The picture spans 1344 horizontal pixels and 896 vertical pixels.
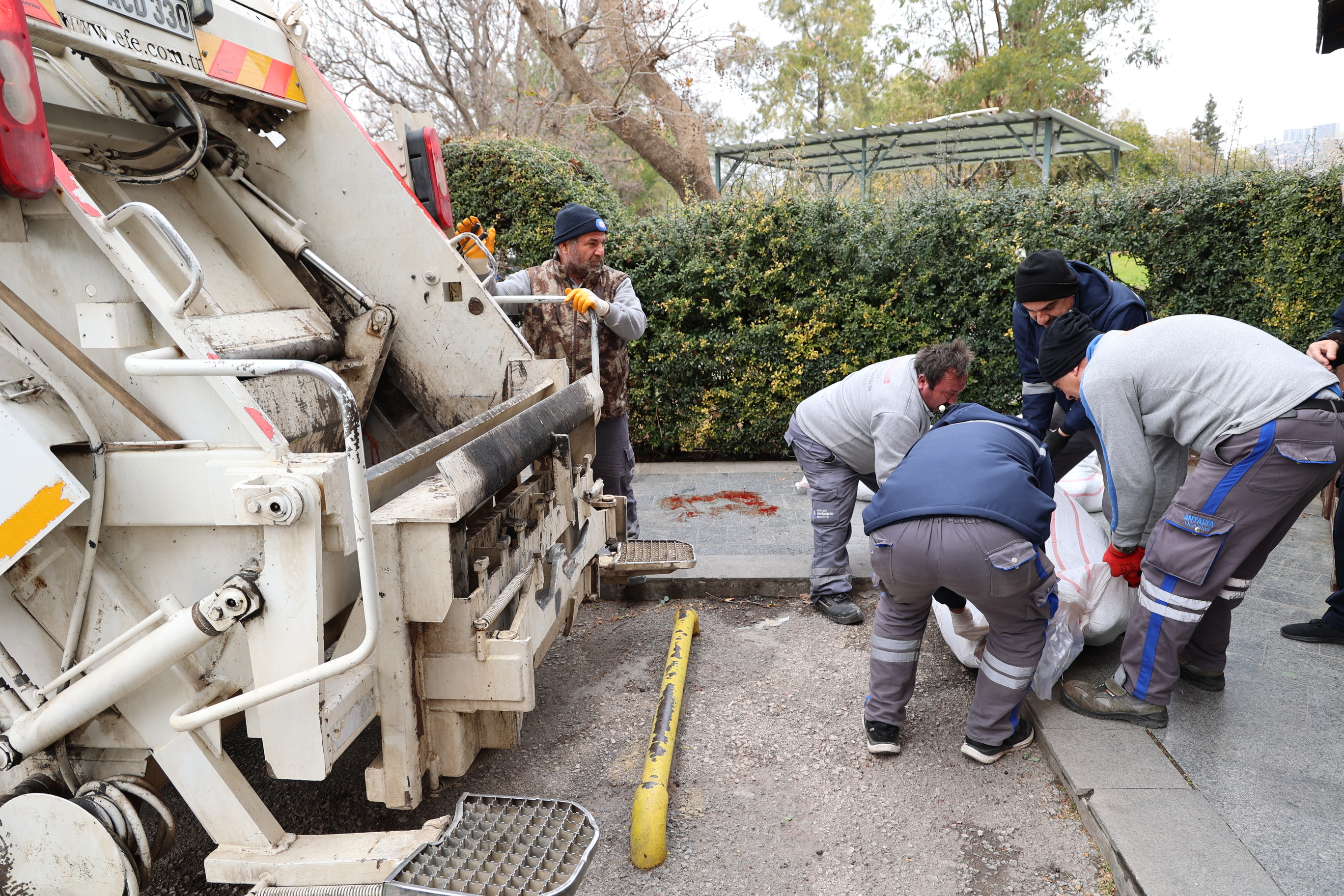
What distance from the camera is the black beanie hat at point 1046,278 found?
3.35 metres

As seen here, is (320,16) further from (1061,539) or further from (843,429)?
(1061,539)

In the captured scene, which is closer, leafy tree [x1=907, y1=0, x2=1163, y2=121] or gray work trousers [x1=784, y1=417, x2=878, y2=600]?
gray work trousers [x1=784, y1=417, x2=878, y2=600]

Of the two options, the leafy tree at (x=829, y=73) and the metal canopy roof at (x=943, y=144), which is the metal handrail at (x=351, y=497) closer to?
the metal canopy roof at (x=943, y=144)

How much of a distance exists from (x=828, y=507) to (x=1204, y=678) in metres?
1.49

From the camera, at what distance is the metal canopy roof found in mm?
11023

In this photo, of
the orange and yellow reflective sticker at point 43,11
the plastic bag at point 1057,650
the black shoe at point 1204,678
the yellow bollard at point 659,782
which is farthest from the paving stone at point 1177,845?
the orange and yellow reflective sticker at point 43,11

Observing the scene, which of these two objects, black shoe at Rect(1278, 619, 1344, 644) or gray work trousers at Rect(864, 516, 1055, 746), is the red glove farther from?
black shoe at Rect(1278, 619, 1344, 644)

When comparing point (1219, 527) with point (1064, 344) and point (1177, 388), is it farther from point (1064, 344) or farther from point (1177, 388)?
point (1064, 344)

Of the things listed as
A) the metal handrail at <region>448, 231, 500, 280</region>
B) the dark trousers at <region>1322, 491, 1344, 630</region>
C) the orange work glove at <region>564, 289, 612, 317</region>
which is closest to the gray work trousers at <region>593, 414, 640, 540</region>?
the orange work glove at <region>564, 289, 612, 317</region>

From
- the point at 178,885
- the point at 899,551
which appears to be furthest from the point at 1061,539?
the point at 178,885

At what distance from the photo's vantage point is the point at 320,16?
11062mm

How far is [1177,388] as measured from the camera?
256cm

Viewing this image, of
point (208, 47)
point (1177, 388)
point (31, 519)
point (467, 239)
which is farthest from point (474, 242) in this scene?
point (1177, 388)

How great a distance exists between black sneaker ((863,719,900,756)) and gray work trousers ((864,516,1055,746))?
2cm
